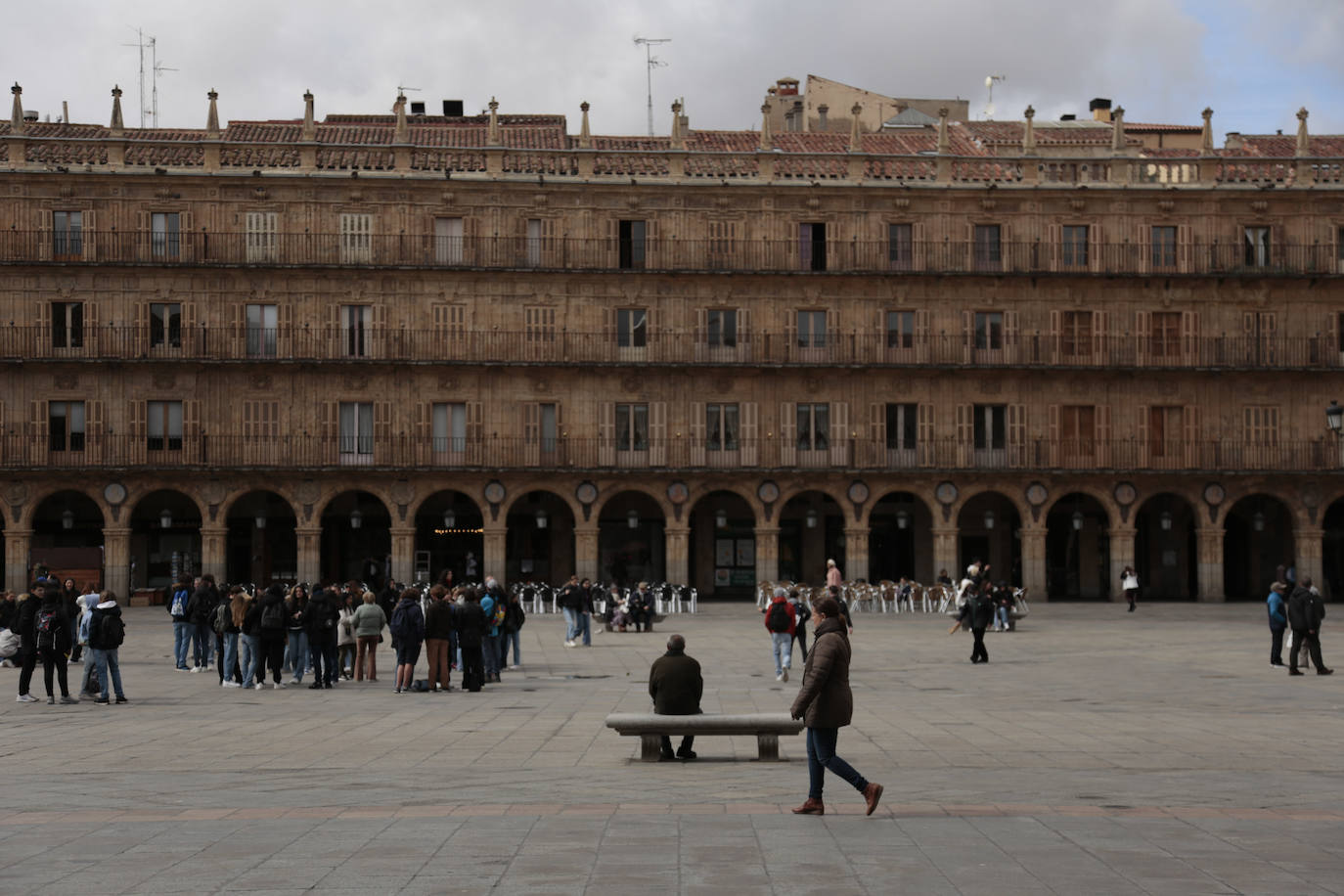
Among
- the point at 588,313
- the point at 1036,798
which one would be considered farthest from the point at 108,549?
the point at 1036,798

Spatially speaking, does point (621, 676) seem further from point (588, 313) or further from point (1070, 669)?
point (588, 313)

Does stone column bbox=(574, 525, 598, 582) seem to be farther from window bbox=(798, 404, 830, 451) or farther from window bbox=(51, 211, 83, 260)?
window bbox=(51, 211, 83, 260)

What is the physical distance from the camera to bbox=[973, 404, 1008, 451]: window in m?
52.8

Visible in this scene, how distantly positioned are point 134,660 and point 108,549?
70.6 feet

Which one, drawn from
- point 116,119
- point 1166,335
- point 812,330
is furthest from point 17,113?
point 1166,335

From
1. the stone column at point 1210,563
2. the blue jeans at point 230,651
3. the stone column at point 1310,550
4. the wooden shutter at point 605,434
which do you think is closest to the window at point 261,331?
the wooden shutter at point 605,434

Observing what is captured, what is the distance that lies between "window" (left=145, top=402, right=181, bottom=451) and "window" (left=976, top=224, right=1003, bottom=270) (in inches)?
996

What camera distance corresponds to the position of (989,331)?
174 feet

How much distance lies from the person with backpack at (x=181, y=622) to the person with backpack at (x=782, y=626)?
9444 mm

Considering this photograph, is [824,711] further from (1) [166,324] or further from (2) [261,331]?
(1) [166,324]

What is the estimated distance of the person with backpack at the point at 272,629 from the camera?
23.5m

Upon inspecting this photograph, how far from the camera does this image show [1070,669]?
27531 mm

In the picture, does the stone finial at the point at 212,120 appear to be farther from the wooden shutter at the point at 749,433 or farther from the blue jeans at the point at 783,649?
the blue jeans at the point at 783,649

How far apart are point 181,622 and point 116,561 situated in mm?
24809
